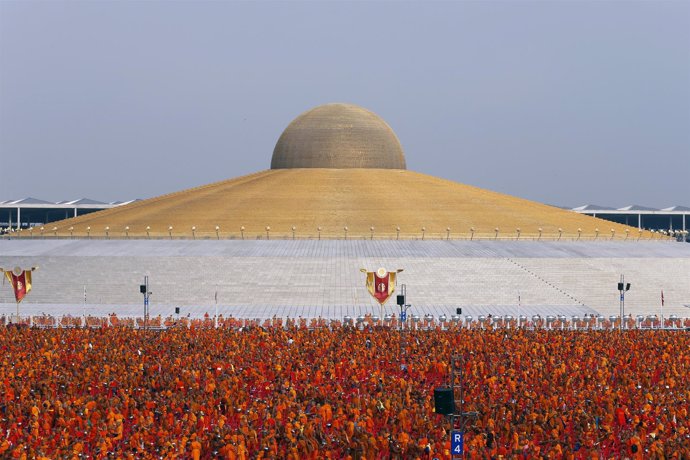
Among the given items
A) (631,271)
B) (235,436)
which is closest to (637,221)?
(631,271)

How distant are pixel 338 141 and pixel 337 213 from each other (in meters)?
15.9

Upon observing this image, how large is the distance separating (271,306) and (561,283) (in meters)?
16.7

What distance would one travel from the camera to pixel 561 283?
5709 centimetres

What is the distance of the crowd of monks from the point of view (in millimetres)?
22203

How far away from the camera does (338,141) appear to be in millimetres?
92000

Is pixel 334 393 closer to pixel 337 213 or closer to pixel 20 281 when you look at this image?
pixel 20 281

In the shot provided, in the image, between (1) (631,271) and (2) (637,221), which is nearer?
(1) (631,271)

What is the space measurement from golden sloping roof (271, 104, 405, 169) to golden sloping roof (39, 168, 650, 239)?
1279 millimetres

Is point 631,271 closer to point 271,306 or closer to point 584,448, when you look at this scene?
point 271,306

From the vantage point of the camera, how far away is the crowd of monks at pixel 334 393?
22.2 meters

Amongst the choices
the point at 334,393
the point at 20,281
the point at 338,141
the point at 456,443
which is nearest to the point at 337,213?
the point at 338,141

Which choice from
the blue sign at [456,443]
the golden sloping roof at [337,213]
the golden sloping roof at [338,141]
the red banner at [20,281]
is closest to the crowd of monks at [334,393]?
the blue sign at [456,443]

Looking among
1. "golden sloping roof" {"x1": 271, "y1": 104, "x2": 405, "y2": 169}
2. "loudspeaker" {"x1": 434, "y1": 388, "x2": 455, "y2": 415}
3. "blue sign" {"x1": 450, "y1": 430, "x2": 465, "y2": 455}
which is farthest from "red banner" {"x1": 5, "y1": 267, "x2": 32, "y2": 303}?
"golden sloping roof" {"x1": 271, "y1": 104, "x2": 405, "y2": 169}

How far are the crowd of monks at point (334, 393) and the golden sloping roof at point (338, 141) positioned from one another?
2136 inches
